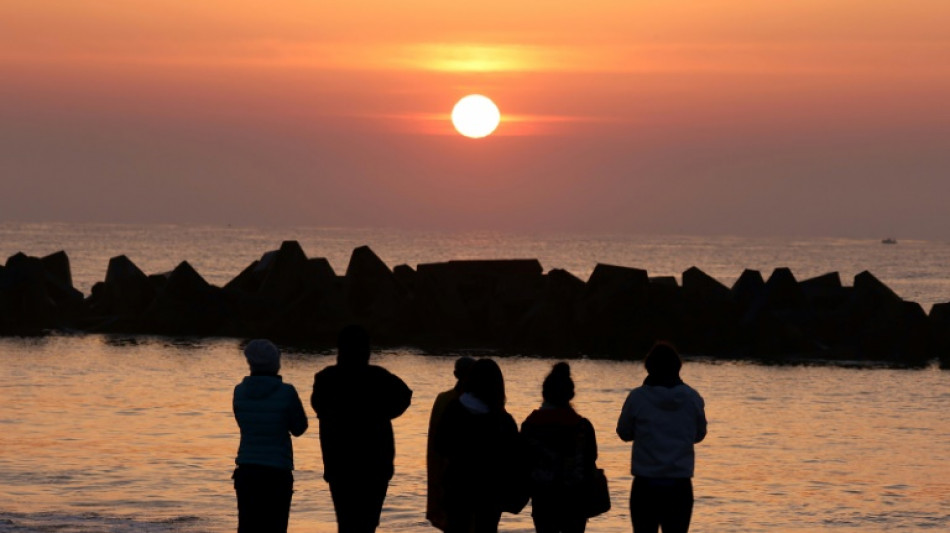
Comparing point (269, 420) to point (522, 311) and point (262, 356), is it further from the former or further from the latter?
point (522, 311)

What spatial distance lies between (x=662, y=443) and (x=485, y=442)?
1.07m

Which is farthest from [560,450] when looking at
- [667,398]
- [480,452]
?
[667,398]

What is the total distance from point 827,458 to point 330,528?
29.8 feet

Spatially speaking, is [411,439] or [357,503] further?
[411,439]

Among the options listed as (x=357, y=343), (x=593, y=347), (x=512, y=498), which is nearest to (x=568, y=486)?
(x=512, y=498)

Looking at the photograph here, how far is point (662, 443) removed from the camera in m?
8.63

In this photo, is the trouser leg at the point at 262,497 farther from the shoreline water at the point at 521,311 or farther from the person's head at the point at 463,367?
the shoreline water at the point at 521,311

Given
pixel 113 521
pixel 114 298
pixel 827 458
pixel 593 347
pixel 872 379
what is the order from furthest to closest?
pixel 114 298, pixel 593 347, pixel 872 379, pixel 827 458, pixel 113 521

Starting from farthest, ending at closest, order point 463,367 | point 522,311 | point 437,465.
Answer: point 522,311 → point 437,465 → point 463,367

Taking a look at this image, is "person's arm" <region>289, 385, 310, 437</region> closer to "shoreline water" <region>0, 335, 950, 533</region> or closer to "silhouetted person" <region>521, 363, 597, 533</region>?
"silhouetted person" <region>521, 363, 597, 533</region>

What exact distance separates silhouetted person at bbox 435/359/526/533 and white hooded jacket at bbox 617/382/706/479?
73 cm

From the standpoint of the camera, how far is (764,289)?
41.0 m

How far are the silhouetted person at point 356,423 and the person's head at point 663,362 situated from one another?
1.50 m

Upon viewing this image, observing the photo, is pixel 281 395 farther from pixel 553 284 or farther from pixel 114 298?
pixel 114 298
